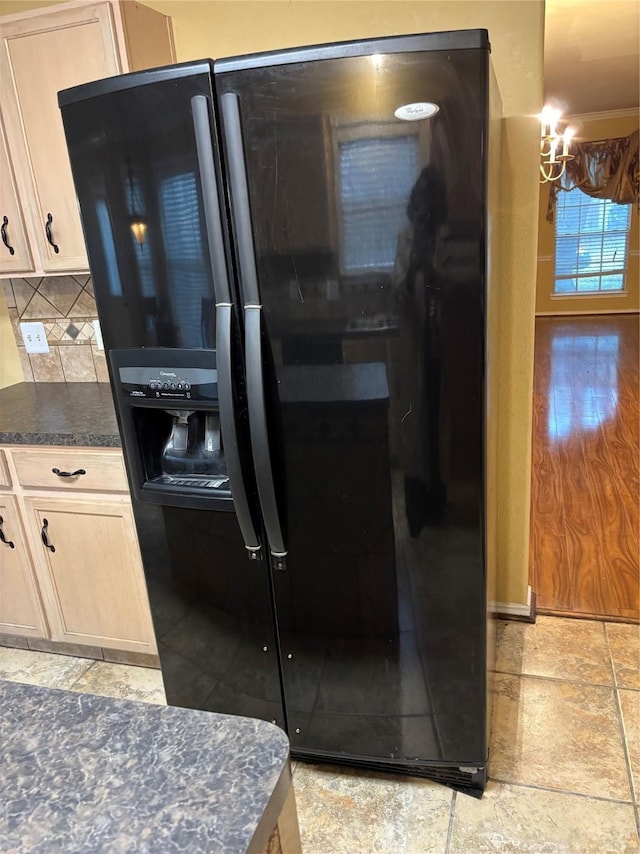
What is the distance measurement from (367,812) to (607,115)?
9.13 meters

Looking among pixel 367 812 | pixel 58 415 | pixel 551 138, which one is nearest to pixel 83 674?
pixel 58 415

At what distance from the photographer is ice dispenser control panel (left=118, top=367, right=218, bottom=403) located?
4.95ft

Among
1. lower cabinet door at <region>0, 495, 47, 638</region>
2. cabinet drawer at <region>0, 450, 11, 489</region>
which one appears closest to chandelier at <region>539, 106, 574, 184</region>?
cabinet drawer at <region>0, 450, 11, 489</region>

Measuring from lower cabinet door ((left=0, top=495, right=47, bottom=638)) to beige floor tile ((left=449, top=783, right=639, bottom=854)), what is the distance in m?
1.58

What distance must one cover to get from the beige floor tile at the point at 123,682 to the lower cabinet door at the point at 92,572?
0.12 meters

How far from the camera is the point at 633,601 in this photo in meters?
2.47

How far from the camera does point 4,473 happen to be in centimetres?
213

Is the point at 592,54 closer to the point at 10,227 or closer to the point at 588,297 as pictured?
the point at 588,297

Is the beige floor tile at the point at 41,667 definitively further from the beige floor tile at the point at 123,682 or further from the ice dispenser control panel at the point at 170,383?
the ice dispenser control panel at the point at 170,383

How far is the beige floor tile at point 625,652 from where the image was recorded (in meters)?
2.07

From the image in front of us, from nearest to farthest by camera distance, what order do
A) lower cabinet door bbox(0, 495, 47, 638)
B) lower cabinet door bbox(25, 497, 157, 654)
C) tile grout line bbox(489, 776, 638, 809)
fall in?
1. tile grout line bbox(489, 776, 638, 809)
2. lower cabinet door bbox(25, 497, 157, 654)
3. lower cabinet door bbox(0, 495, 47, 638)

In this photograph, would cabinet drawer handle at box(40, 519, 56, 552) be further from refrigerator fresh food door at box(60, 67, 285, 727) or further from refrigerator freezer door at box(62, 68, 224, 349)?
refrigerator freezer door at box(62, 68, 224, 349)

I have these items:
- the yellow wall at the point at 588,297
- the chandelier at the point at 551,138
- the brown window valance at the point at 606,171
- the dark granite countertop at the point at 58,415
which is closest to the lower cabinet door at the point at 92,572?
the dark granite countertop at the point at 58,415

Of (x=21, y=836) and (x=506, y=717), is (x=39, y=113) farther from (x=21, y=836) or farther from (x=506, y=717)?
(x=506, y=717)
